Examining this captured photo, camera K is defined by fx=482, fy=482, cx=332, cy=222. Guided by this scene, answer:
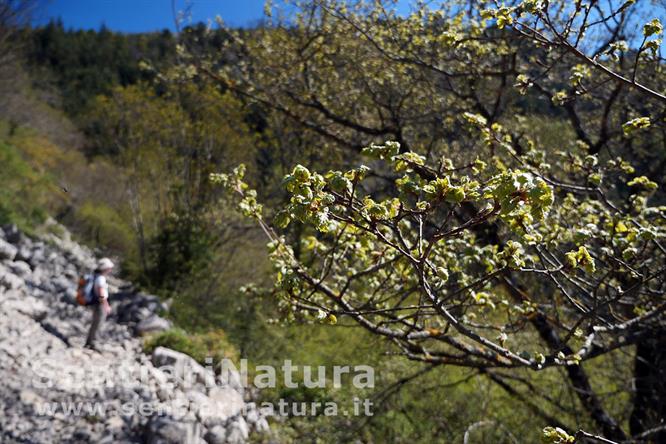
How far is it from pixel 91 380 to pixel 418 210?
4976 millimetres

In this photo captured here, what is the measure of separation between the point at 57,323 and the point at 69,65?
101 ft

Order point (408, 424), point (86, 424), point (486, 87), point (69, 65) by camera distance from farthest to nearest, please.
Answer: point (69, 65), point (408, 424), point (486, 87), point (86, 424)

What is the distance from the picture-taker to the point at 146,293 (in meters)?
8.45

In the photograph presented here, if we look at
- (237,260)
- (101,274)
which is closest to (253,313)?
(237,260)

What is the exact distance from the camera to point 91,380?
17.1 ft

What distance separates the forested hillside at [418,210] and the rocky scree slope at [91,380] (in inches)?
25.6

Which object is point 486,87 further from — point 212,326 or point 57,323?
point 57,323

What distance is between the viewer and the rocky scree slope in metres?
4.41

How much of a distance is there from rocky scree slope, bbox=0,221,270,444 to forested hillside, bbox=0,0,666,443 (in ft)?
2.14
